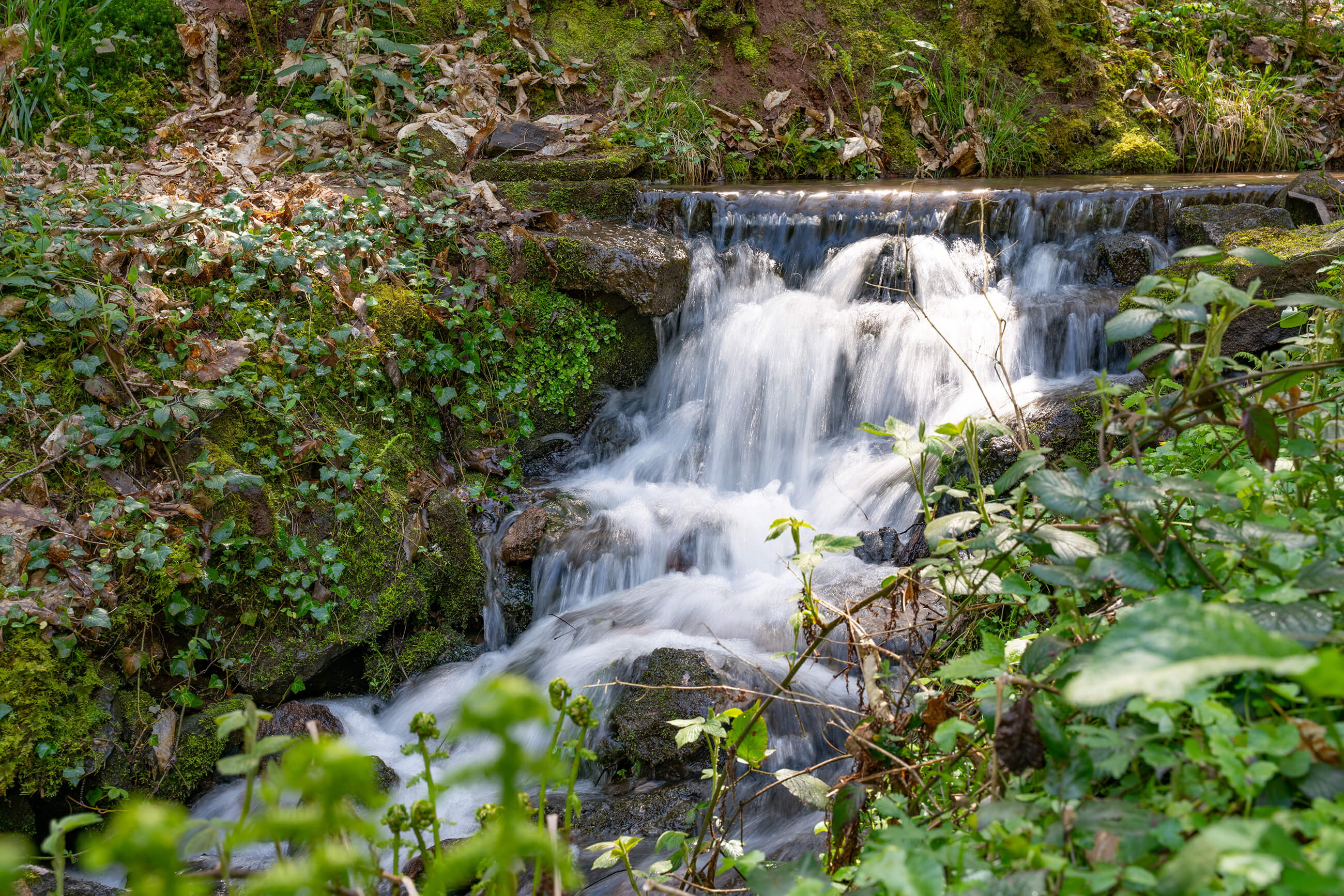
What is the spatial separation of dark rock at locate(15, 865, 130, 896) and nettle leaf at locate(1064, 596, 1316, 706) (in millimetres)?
2597

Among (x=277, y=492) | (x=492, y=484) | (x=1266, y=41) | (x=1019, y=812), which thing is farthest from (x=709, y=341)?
(x=1266, y=41)

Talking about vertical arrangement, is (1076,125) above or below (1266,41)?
below

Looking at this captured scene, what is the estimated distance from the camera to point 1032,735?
1.28m

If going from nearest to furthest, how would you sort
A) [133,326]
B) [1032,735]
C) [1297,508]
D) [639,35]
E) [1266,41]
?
[1032,735]
[1297,508]
[133,326]
[639,35]
[1266,41]

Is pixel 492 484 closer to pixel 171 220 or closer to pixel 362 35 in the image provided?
pixel 171 220

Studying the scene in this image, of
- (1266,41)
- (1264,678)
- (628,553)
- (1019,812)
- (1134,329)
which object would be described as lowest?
(628,553)

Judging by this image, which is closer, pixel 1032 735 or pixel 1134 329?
pixel 1032 735

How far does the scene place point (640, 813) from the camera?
10.2 ft

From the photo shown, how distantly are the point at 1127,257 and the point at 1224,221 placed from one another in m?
0.69

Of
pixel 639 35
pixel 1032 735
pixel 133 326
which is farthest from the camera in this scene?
pixel 639 35

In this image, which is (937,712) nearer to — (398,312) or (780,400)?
(398,312)

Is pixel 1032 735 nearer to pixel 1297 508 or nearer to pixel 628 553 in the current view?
pixel 1297 508

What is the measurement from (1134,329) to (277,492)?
3610 millimetres

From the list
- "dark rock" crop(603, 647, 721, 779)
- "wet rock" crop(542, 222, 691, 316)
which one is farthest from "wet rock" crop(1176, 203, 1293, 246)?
"dark rock" crop(603, 647, 721, 779)
